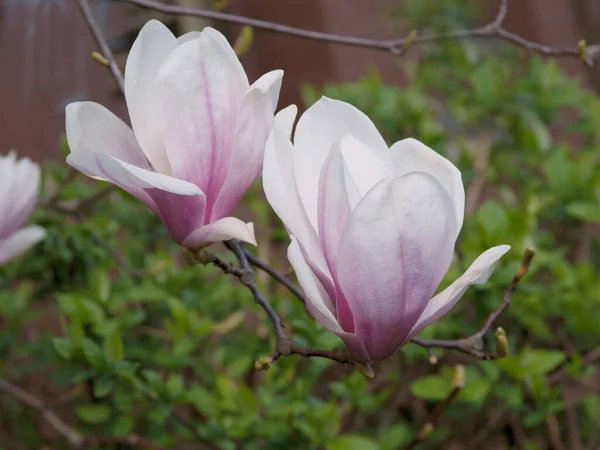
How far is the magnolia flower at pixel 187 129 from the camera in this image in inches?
15.2

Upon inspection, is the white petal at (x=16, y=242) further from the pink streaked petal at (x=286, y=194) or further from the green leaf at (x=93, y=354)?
the pink streaked petal at (x=286, y=194)

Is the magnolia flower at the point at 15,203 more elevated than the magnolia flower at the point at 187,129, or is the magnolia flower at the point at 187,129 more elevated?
the magnolia flower at the point at 187,129

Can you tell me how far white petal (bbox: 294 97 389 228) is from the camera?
1.28 feet

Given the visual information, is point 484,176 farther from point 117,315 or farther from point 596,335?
point 117,315

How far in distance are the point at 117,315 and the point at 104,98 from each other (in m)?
0.91

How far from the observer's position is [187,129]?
0.39m

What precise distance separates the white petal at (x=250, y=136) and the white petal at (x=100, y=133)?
0.21 ft

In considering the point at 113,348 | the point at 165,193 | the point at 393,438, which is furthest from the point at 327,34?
the point at 393,438

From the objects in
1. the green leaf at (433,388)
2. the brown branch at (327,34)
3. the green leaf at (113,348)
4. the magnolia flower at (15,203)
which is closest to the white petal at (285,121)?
the brown branch at (327,34)

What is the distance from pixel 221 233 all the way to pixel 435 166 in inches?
5.8

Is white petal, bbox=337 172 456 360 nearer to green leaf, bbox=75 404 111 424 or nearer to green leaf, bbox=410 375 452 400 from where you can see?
green leaf, bbox=410 375 452 400

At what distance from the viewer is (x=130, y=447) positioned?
43.9 inches

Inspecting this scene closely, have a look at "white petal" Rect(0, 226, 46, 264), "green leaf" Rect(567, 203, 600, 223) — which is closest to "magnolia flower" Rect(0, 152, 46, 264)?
"white petal" Rect(0, 226, 46, 264)

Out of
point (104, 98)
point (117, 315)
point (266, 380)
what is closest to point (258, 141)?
point (266, 380)
